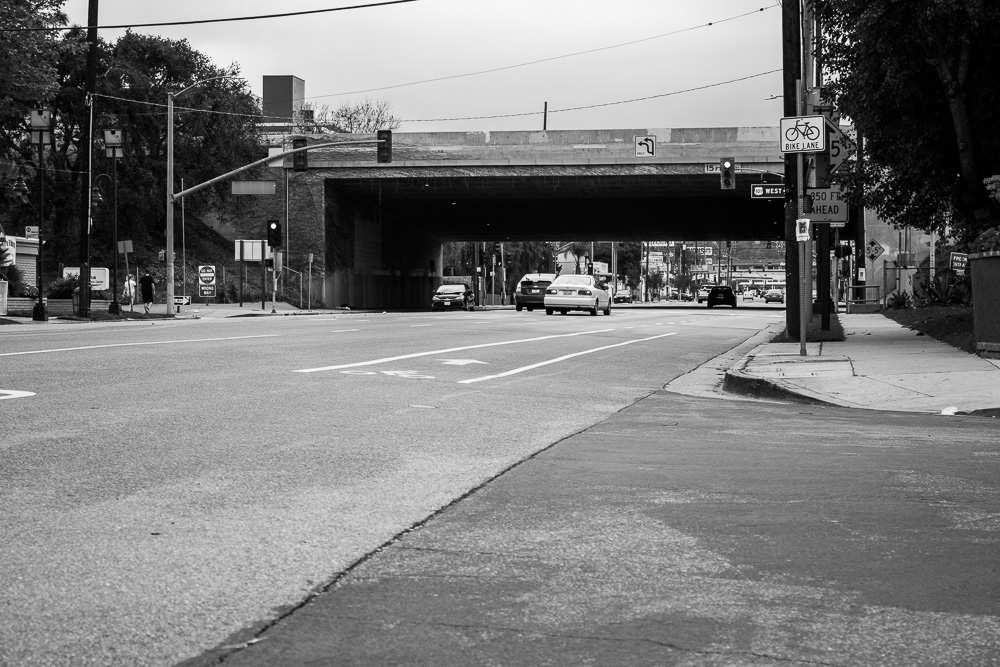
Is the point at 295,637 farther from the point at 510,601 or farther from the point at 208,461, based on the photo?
the point at 208,461

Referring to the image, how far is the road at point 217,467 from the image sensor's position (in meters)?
4.39

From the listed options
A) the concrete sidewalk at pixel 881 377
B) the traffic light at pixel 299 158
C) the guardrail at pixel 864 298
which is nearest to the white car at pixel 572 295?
the traffic light at pixel 299 158

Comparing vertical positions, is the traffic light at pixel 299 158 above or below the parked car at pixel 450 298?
above

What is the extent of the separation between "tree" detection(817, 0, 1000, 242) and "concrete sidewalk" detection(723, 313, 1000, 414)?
3943 mm

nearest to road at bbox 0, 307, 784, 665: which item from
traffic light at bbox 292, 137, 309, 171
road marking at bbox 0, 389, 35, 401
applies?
road marking at bbox 0, 389, 35, 401

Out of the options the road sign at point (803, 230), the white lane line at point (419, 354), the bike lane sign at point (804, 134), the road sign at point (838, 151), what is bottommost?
the white lane line at point (419, 354)

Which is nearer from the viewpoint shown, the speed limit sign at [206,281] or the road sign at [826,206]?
the road sign at [826,206]

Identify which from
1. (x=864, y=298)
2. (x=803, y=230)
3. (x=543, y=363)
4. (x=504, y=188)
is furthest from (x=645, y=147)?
(x=543, y=363)

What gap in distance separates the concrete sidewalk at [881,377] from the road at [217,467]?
5.48ft

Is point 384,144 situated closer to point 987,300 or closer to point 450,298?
point 450,298

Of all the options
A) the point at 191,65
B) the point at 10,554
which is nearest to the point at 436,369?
the point at 10,554

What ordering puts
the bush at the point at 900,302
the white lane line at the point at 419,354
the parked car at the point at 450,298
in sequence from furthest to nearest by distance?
1. the parked car at the point at 450,298
2. the bush at the point at 900,302
3. the white lane line at the point at 419,354

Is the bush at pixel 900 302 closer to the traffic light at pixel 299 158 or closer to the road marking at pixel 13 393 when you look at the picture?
the traffic light at pixel 299 158

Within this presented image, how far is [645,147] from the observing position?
53562 mm
